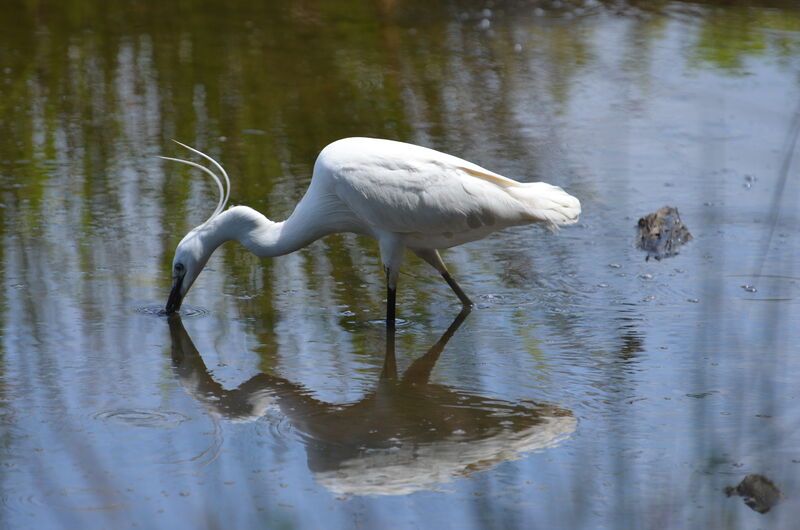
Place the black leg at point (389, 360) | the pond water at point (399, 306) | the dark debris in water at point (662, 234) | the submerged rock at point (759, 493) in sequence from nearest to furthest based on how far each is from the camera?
the submerged rock at point (759, 493) → the pond water at point (399, 306) → the black leg at point (389, 360) → the dark debris in water at point (662, 234)

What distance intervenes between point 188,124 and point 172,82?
121 centimetres

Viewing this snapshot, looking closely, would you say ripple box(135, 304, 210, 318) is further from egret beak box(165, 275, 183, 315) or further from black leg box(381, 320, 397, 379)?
black leg box(381, 320, 397, 379)

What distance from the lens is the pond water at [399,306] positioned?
381cm

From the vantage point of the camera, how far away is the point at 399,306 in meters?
5.80

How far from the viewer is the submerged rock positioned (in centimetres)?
353

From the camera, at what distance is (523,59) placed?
10.9 meters

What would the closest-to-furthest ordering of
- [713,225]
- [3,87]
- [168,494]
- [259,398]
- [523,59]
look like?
1. [168,494]
2. [259,398]
3. [713,225]
4. [3,87]
5. [523,59]

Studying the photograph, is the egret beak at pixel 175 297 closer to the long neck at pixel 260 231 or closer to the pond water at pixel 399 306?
the pond water at pixel 399 306

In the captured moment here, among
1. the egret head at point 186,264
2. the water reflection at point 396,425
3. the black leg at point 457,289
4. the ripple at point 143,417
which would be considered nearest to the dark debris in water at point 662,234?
the black leg at point 457,289

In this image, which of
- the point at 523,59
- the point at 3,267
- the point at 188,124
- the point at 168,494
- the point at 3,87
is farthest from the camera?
the point at 523,59

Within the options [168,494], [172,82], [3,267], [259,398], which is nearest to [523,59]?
[172,82]

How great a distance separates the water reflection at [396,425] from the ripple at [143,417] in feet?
0.56

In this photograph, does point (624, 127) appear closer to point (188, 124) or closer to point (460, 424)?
point (188, 124)

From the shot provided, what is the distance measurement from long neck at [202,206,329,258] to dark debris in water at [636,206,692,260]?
5.97 ft
